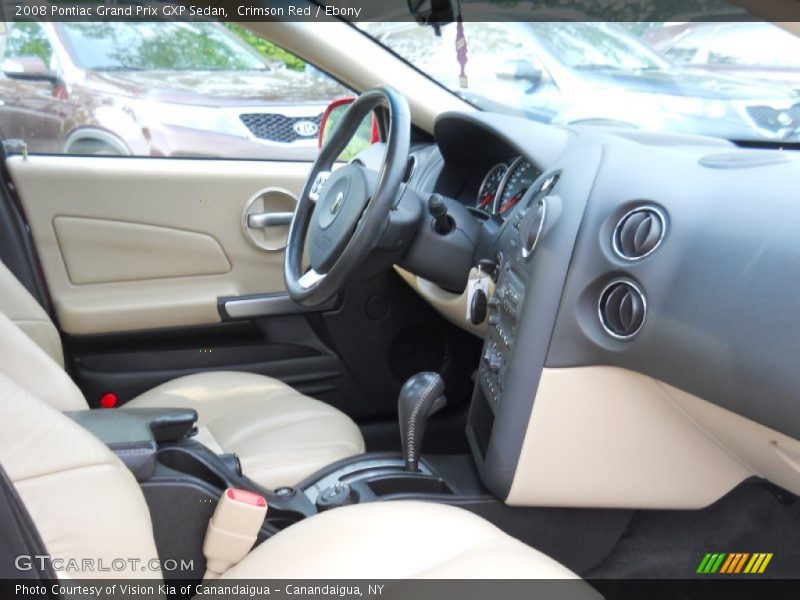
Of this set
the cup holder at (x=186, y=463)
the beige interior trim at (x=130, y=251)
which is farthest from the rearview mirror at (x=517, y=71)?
the cup holder at (x=186, y=463)

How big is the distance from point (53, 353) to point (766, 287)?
139 cm

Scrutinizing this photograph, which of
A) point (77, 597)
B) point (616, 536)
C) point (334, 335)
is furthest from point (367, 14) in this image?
point (77, 597)

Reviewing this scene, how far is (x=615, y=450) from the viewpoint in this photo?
1.21 m

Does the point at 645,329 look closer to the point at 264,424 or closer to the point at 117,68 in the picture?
the point at 264,424

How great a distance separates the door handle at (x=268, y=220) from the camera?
2119mm

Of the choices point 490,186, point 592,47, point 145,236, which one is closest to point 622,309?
point 490,186

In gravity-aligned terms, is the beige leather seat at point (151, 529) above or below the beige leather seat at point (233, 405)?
above

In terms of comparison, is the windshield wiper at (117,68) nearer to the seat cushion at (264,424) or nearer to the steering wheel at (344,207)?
the steering wheel at (344,207)

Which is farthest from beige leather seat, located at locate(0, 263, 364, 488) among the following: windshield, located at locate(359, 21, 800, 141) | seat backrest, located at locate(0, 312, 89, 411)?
windshield, located at locate(359, 21, 800, 141)

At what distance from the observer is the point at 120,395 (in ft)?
6.61

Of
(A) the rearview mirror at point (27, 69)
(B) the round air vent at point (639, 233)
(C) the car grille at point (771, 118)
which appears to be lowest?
(A) the rearview mirror at point (27, 69)

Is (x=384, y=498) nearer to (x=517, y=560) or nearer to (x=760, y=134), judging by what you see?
(x=517, y=560)

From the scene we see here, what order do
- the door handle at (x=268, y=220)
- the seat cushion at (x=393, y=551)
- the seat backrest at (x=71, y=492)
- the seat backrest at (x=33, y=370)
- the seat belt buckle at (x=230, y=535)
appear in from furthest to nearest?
the door handle at (x=268, y=220) < the seat backrest at (x=33, y=370) < the seat belt buckle at (x=230, y=535) < the seat cushion at (x=393, y=551) < the seat backrest at (x=71, y=492)

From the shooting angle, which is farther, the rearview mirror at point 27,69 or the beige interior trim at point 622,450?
the rearview mirror at point 27,69
